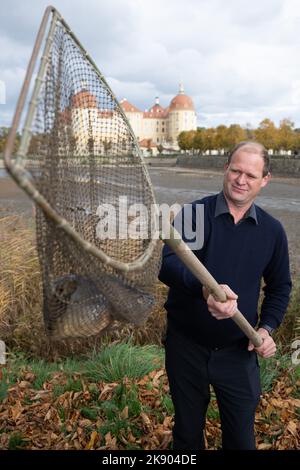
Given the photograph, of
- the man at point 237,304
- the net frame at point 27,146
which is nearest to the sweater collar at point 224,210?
the man at point 237,304

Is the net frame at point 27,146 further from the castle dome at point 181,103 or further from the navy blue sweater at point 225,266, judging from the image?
the castle dome at point 181,103

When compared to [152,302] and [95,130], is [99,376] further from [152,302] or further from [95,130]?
[95,130]

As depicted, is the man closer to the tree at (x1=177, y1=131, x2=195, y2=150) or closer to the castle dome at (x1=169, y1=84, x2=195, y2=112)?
the tree at (x1=177, y1=131, x2=195, y2=150)

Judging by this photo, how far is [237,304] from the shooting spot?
91.3 inches

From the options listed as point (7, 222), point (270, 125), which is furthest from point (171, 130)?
point (7, 222)

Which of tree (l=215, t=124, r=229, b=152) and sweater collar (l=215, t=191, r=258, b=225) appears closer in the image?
sweater collar (l=215, t=191, r=258, b=225)

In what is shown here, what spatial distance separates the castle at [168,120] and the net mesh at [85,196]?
417ft

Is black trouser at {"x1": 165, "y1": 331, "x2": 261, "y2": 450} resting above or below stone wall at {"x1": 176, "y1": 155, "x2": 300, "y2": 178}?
below

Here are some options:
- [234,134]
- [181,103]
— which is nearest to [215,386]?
[234,134]

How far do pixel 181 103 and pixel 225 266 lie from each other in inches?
5432

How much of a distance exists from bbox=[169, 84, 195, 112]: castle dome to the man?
13618 cm

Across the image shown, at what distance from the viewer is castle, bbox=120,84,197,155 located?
133m

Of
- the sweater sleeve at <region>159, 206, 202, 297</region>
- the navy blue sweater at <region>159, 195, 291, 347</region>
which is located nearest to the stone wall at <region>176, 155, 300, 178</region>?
the navy blue sweater at <region>159, 195, 291, 347</region>

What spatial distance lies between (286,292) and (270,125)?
209 ft
